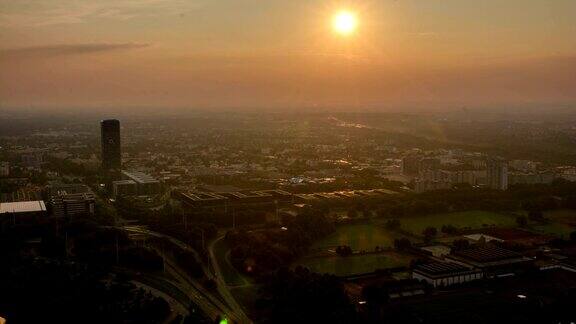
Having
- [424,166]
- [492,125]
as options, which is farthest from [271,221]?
[492,125]

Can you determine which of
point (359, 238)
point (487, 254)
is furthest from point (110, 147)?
point (487, 254)

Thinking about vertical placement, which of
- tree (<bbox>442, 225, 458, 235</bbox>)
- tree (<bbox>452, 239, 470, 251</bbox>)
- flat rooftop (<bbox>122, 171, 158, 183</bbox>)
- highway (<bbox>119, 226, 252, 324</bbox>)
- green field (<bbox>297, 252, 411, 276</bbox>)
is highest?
flat rooftop (<bbox>122, 171, 158, 183</bbox>)

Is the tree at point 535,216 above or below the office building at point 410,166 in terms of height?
below

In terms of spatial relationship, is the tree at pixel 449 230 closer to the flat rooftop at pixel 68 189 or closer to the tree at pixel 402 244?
the tree at pixel 402 244

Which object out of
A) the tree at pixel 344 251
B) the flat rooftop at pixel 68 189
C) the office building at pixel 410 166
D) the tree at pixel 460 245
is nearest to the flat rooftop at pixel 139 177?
the flat rooftop at pixel 68 189

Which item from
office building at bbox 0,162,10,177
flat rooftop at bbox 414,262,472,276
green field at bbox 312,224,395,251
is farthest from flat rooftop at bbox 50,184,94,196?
flat rooftop at bbox 414,262,472,276

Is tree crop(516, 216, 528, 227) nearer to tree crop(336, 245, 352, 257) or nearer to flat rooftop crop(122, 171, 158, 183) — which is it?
tree crop(336, 245, 352, 257)
